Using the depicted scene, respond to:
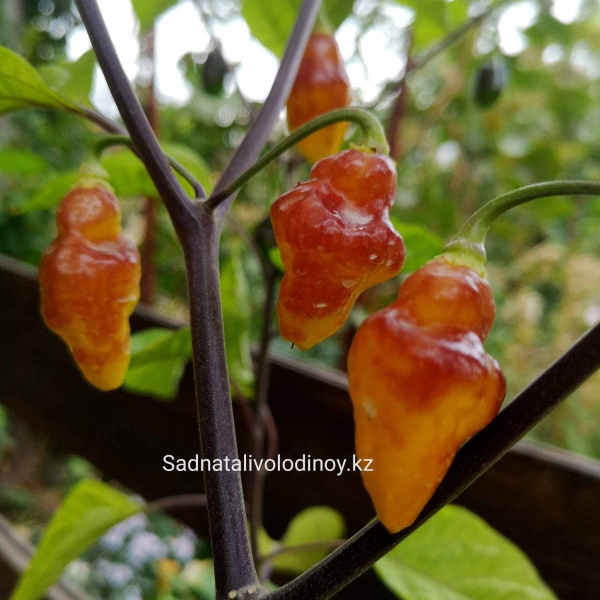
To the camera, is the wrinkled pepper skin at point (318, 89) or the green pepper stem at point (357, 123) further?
the wrinkled pepper skin at point (318, 89)

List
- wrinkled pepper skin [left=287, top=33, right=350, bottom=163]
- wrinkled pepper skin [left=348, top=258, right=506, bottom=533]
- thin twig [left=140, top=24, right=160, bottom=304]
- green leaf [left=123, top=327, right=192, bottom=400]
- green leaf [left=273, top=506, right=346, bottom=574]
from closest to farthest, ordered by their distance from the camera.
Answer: wrinkled pepper skin [left=348, top=258, right=506, bottom=533] < wrinkled pepper skin [left=287, top=33, right=350, bottom=163] < green leaf [left=123, top=327, right=192, bottom=400] < green leaf [left=273, top=506, right=346, bottom=574] < thin twig [left=140, top=24, right=160, bottom=304]

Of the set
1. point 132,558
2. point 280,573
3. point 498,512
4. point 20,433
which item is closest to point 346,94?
point 498,512

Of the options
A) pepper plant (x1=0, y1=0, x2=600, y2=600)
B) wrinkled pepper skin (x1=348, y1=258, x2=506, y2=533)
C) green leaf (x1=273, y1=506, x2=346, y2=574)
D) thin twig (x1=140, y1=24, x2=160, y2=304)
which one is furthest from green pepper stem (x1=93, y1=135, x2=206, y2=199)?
thin twig (x1=140, y1=24, x2=160, y2=304)

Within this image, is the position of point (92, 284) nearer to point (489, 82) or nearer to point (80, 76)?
point (80, 76)

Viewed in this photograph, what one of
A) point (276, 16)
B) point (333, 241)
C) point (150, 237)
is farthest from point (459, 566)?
point (150, 237)

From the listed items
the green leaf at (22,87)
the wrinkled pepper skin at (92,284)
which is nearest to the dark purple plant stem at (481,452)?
the wrinkled pepper skin at (92,284)

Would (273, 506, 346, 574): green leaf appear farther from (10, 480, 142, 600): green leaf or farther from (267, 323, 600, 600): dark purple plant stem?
(267, 323, 600, 600): dark purple plant stem

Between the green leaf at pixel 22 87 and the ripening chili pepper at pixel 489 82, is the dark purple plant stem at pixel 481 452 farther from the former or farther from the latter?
the ripening chili pepper at pixel 489 82

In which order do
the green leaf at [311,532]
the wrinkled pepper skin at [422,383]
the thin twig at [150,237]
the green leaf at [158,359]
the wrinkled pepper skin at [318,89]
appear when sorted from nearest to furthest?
the wrinkled pepper skin at [422,383]
the wrinkled pepper skin at [318,89]
the green leaf at [158,359]
the green leaf at [311,532]
the thin twig at [150,237]
